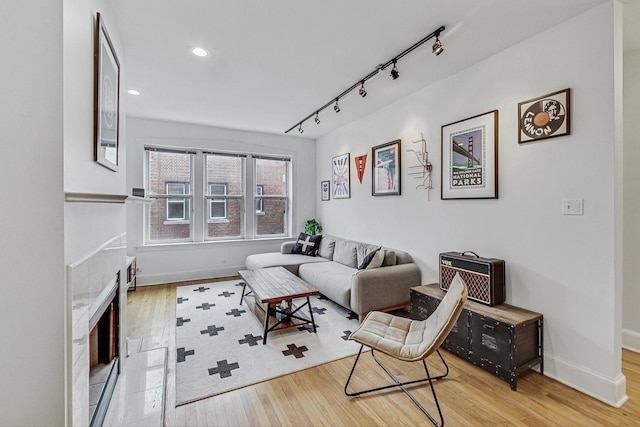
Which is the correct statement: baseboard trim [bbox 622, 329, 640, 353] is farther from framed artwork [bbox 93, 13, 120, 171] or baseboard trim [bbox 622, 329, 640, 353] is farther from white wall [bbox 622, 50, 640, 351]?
framed artwork [bbox 93, 13, 120, 171]

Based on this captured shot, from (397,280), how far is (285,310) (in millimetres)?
1319

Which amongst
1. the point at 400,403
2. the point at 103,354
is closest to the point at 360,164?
the point at 400,403

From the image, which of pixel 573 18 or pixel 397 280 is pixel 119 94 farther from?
pixel 573 18

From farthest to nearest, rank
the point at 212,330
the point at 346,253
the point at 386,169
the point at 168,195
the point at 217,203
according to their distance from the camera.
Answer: the point at 217,203
the point at 168,195
the point at 346,253
the point at 386,169
the point at 212,330

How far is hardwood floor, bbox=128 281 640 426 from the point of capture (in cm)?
173

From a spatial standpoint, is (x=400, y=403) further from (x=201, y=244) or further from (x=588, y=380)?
(x=201, y=244)

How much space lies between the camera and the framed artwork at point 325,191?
17.9 ft

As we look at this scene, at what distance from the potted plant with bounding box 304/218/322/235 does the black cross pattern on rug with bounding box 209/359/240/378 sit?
334 cm

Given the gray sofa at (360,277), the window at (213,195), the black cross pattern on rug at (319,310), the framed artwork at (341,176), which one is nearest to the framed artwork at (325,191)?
the framed artwork at (341,176)

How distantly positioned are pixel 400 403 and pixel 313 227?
3872 millimetres

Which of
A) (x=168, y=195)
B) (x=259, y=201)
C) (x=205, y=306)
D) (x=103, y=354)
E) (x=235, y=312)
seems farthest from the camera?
(x=259, y=201)

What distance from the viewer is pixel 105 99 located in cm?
168

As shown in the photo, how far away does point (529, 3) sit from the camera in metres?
1.91

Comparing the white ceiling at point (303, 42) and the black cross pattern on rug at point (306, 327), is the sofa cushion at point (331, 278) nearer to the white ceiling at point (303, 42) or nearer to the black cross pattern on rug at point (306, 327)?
the black cross pattern on rug at point (306, 327)
